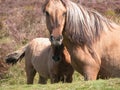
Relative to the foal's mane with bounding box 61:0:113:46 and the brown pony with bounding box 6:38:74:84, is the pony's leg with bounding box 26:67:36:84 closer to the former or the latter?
the brown pony with bounding box 6:38:74:84

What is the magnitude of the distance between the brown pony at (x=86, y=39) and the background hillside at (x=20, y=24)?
3827mm

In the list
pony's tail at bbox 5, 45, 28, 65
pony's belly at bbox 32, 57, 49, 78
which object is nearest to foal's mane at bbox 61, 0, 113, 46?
pony's belly at bbox 32, 57, 49, 78

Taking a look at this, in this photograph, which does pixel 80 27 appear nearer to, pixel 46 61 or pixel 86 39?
pixel 86 39

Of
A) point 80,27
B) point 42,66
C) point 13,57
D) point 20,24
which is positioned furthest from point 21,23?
point 80,27

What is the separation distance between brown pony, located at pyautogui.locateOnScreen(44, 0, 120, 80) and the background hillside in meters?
3.83

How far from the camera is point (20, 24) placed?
2022 centimetres

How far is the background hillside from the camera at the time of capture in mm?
14633

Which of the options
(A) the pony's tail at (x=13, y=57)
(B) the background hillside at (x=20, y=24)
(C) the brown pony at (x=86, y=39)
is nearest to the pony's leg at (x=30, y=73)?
(A) the pony's tail at (x=13, y=57)

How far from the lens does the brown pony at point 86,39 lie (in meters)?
7.79

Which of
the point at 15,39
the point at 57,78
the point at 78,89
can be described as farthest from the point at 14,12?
the point at 78,89

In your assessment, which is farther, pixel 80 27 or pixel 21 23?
pixel 21 23

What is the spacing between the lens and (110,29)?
316 inches

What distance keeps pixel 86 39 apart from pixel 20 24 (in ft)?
41.4

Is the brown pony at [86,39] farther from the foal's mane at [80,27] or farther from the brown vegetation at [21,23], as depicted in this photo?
the brown vegetation at [21,23]
